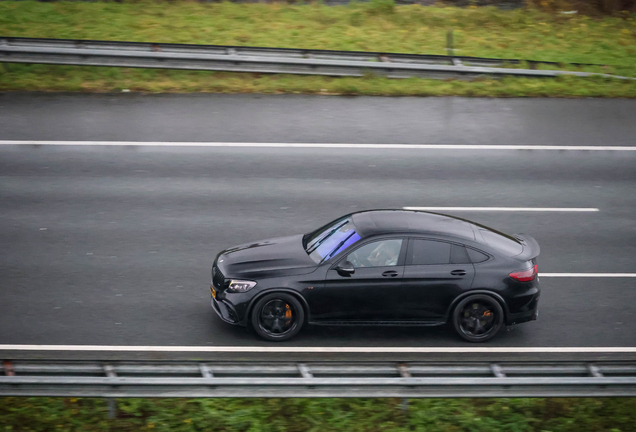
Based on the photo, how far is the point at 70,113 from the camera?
1580cm

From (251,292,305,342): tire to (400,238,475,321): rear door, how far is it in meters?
1.29

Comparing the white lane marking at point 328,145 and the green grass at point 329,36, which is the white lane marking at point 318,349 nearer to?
the white lane marking at point 328,145

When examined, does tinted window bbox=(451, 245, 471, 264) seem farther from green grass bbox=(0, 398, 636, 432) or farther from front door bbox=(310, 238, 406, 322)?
green grass bbox=(0, 398, 636, 432)

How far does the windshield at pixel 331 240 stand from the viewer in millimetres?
8852

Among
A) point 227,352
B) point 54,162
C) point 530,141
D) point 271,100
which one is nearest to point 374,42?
point 271,100

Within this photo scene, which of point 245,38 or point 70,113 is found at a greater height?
point 245,38

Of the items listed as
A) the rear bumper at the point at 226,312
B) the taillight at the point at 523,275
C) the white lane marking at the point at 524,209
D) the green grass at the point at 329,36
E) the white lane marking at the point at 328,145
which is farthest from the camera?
the green grass at the point at 329,36

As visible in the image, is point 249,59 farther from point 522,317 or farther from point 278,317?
point 522,317

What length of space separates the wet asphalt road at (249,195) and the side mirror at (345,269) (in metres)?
0.86

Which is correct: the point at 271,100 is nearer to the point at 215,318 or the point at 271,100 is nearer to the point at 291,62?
the point at 291,62

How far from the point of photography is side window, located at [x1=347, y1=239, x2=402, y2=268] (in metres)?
8.74

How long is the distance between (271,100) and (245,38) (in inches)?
139

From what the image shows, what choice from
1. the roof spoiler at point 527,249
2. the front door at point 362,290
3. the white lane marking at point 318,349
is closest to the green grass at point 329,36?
the roof spoiler at point 527,249

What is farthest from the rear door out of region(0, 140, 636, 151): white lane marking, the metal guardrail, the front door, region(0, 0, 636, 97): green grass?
the metal guardrail
